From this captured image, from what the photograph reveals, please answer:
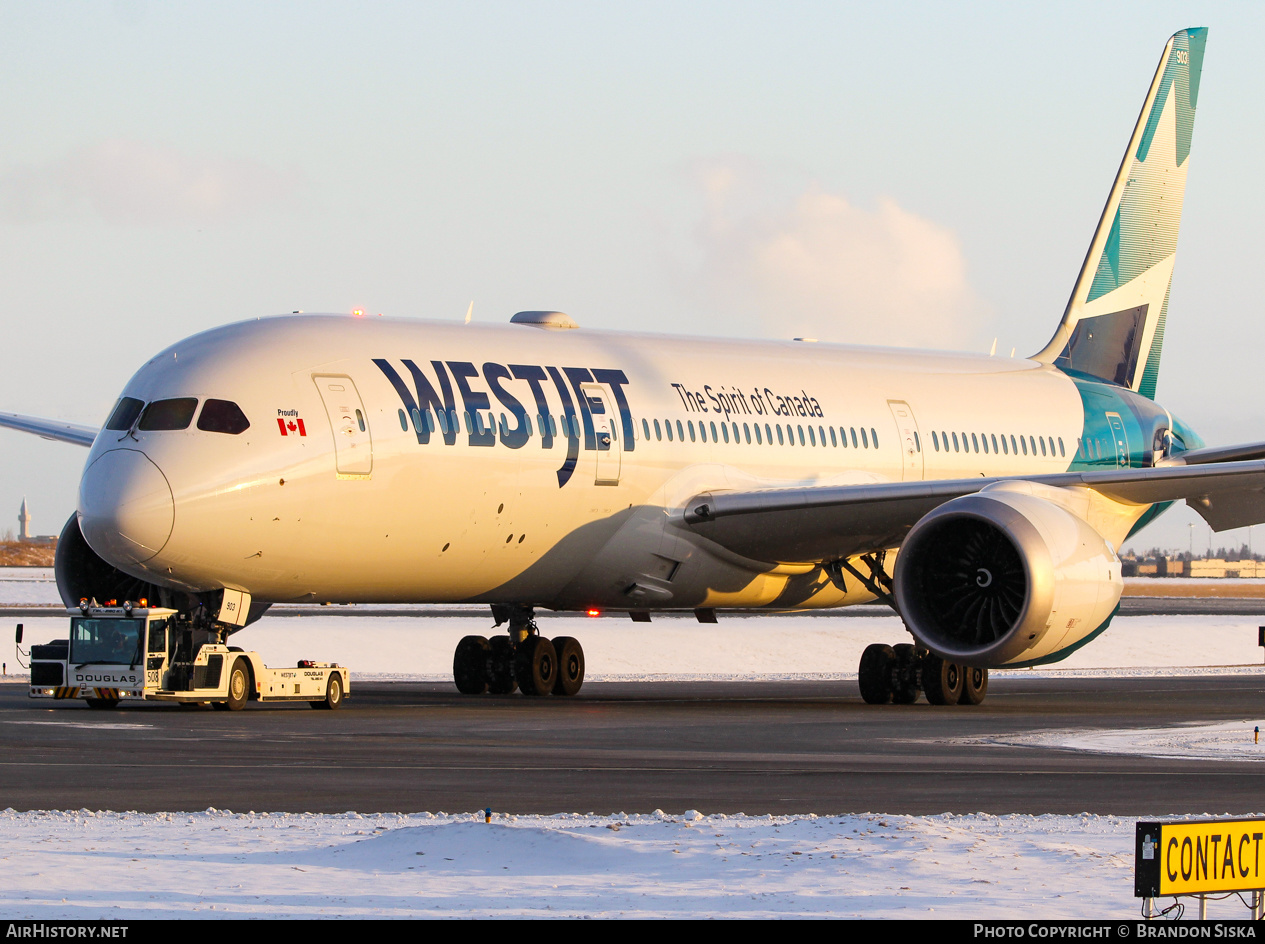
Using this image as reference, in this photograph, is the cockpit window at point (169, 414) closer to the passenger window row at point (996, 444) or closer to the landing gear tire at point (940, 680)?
the landing gear tire at point (940, 680)

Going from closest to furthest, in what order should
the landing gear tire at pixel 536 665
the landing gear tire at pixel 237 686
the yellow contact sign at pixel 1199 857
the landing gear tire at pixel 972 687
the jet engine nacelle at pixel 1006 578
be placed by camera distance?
the yellow contact sign at pixel 1199 857
the jet engine nacelle at pixel 1006 578
the landing gear tire at pixel 237 686
the landing gear tire at pixel 972 687
the landing gear tire at pixel 536 665

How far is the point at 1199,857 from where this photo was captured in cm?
706

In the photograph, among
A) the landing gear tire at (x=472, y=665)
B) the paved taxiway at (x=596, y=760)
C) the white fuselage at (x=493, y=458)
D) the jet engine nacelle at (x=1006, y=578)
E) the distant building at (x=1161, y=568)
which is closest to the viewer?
the paved taxiway at (x=596, y=760)

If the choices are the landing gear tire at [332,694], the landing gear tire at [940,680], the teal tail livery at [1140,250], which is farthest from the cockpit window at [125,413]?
the teal tail livery at [1140,250]

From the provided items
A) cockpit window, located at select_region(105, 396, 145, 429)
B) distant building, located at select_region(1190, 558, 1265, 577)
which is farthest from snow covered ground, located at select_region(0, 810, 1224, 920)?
distant building, located at select_region(1190, 558, 1265, 577)

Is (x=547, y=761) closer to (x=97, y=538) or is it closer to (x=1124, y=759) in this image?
(x=1124, y=759)

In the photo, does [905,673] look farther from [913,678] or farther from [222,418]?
[222,418]

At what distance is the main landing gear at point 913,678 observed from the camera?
25.5 m

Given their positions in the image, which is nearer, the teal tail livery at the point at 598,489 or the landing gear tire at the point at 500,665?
the teal tail livery at the point at 598,489

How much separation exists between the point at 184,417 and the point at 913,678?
10523 millimetres

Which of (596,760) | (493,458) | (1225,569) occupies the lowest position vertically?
(596,760)

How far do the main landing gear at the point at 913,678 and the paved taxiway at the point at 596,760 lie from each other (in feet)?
1.27

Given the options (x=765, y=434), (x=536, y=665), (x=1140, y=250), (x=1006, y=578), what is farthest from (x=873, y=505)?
(x=1140, y=250)

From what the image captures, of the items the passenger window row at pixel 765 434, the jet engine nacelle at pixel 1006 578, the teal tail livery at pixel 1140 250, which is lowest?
the jet engine nacelle at pixel 1006 578
